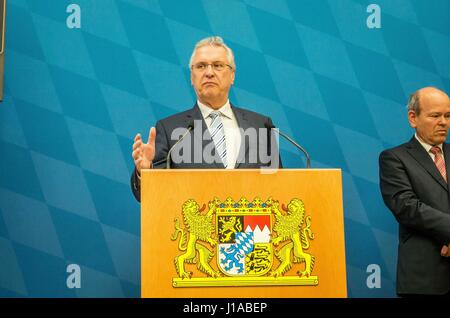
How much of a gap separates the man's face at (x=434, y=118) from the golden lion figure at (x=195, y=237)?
4.75 ft

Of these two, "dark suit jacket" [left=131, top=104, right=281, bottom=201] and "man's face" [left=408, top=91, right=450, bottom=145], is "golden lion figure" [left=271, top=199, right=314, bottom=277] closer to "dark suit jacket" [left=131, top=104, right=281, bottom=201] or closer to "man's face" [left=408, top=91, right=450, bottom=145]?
"dark suit jacket" [left=131, top=104, right=281, bottom=201]

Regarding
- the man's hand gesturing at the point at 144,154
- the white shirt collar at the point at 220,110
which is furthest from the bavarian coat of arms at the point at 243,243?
the white shirt collar at the point at 220,110

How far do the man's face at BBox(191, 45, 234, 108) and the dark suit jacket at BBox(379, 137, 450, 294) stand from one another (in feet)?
2.88

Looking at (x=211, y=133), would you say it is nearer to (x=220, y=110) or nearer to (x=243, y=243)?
(x=220, y=110)

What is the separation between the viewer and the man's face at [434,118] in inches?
129

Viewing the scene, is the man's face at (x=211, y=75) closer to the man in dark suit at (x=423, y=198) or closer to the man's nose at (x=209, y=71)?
the man's nose at (x=209, y=71)

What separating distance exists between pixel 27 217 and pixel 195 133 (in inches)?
59.7

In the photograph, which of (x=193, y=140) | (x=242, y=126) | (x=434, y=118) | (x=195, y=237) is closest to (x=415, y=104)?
(x=434, y=118)

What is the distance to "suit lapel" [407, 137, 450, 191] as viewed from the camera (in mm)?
3174

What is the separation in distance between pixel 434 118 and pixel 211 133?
1147mm

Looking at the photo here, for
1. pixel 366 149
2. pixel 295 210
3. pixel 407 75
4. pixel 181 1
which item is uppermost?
pixel 181 1

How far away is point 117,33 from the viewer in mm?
3994
